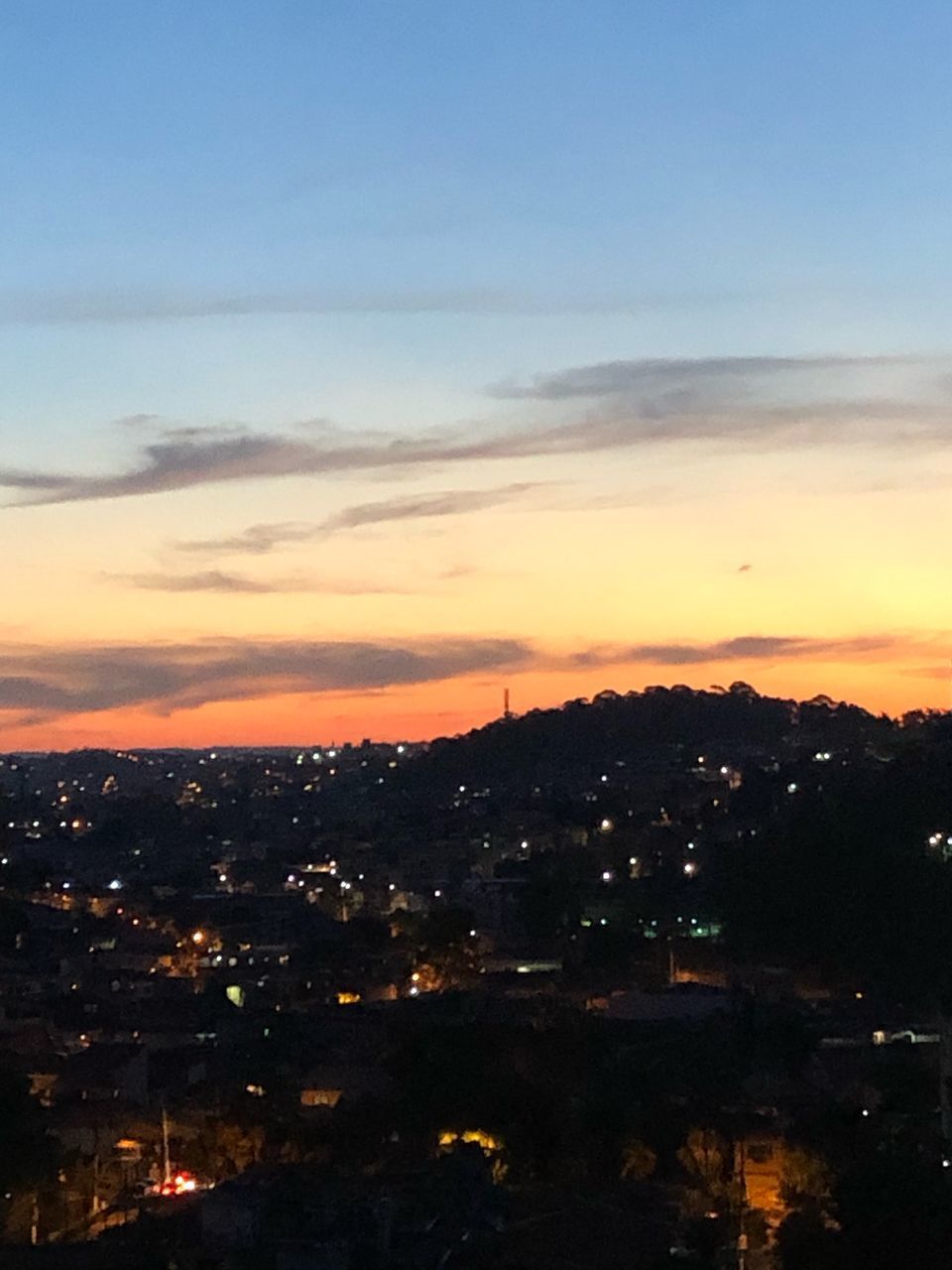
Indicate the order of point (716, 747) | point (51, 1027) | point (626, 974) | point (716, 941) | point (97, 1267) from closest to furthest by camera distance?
point (97, 1267) < point (51, 1027) < point (626, 974) < point (716, 941) < point (716, 747)

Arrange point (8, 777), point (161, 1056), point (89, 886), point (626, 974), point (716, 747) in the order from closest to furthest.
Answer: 1. point (161, 1056)
2. point (626, 974)
3. point (89, 886)
4. point (716, 747)
5. point (8, 777)

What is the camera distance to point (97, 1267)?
10.6 meters

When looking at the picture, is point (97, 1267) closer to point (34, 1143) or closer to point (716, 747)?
point (34, 1143)

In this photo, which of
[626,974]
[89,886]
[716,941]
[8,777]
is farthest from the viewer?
[8,777]

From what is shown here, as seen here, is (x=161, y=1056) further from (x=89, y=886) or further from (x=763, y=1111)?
(x=89, y=886)

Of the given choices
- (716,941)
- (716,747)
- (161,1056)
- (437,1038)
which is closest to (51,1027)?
(161,1056)

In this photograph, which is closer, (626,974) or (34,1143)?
(34,1143)

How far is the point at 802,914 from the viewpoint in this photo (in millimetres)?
28844

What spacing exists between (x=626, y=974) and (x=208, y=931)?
10.1 m

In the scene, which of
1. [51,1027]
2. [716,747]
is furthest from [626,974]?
[716,747]

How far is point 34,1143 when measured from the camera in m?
13.1

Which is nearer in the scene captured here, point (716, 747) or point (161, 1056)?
point (161, 1056)

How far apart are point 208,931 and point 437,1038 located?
19258mm

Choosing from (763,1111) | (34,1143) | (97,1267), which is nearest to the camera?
(97,1267)
